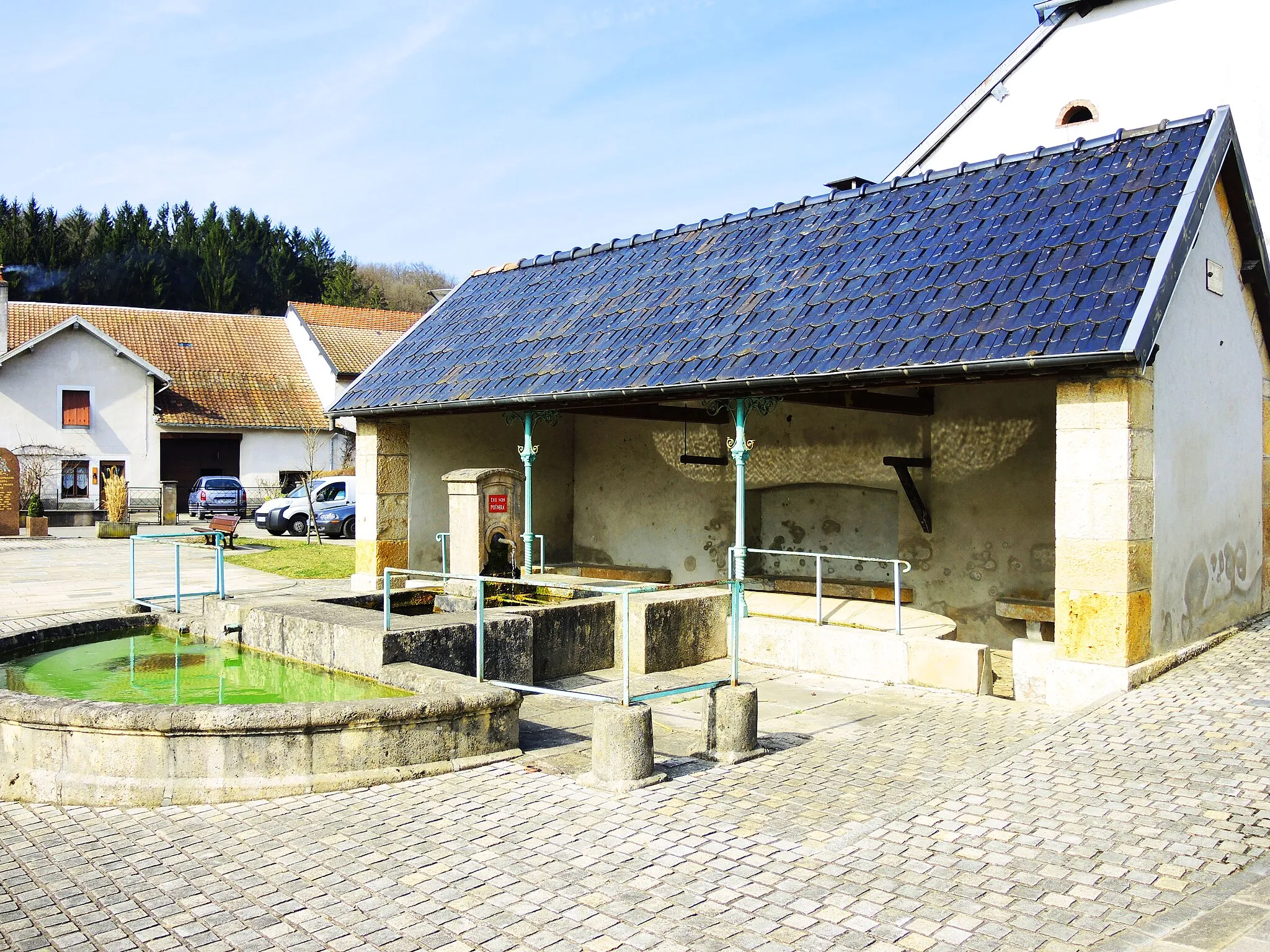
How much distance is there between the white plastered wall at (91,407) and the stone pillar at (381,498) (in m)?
20.6

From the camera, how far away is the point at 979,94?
19.4m

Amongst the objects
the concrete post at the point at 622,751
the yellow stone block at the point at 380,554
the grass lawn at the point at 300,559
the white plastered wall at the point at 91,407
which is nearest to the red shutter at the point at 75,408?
the white plastered wall at the point at 91,407

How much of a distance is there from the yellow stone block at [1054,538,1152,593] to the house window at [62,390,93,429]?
31811 millimetres

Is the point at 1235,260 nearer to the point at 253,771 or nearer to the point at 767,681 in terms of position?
the point at 767,681

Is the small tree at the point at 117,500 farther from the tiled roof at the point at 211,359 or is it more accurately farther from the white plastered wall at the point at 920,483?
the white plastered wall at the point at 920,483

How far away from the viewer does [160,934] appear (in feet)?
13.8

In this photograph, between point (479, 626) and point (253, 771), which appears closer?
point (253, 771)

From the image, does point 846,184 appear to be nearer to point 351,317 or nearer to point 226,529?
point 226,529

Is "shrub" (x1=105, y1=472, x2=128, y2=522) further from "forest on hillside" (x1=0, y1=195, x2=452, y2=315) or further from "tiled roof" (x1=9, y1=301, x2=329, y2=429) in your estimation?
"forest on hillside" (x1=0, y1=195, x2=452, y2=315)

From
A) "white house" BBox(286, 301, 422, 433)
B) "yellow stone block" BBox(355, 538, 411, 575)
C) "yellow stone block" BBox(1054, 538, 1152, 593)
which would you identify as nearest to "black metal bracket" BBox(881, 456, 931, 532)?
"yellow stone block" BBox(1054, 538, 1152, 593)

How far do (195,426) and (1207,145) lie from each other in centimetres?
3125

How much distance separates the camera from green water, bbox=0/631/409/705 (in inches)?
315

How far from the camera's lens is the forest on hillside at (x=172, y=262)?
2040 inches

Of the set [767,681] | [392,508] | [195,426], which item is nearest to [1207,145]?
[767,681]
